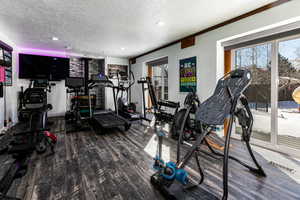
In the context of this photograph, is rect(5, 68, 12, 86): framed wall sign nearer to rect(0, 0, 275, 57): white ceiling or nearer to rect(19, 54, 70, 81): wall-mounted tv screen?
rect(19, 54, 70, 81): wall-mounted tv screen

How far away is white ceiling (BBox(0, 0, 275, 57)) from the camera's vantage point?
2385 millimetres

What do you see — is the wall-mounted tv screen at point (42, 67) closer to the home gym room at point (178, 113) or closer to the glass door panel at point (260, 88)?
the home gym room at point (178, 113)

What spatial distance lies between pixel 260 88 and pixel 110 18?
3402 millimetres

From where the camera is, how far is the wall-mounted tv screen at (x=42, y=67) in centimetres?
498

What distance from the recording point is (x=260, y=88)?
2947 millimetres

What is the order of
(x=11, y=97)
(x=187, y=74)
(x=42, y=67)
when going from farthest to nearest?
(x=42, y=67)
(x=11, y=97)
(x=187, y=74)

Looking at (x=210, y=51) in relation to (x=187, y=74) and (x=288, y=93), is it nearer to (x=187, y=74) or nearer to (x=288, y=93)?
(x=187, y=74)

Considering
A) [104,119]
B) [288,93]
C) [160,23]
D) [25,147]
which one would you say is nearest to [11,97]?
[104,119]

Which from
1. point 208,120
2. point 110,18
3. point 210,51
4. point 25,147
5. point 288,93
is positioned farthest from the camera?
point 210,51

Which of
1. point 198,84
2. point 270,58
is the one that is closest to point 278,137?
point 270,58

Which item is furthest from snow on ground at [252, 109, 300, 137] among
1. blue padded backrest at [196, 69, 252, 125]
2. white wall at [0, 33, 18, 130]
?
white wall at [0, 33, 18, 130]

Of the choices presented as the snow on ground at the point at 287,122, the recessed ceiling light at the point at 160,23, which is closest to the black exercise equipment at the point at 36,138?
the recessed ceiling light at the point at 160,23

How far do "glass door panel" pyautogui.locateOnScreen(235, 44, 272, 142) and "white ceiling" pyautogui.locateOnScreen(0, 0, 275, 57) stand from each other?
915mm

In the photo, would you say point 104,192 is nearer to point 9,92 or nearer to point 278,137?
point 278,137
